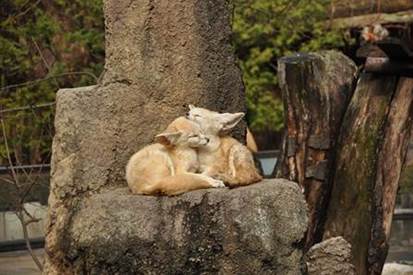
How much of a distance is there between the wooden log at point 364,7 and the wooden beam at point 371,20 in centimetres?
10

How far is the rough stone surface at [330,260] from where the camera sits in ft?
25.2

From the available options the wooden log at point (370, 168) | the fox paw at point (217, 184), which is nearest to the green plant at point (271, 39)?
the wooden log at point (370, 168)

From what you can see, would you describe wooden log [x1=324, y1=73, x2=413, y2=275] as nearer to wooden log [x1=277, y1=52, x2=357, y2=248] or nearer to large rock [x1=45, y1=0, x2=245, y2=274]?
wooden log [x1=277, y1=52, x2=357, y2=248]

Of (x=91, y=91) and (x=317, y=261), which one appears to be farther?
(x=317, y=261)

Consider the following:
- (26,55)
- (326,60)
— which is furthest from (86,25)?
(326,60)

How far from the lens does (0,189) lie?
484 inches

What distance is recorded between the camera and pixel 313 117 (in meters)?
10.6

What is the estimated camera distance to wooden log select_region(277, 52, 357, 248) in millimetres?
10492

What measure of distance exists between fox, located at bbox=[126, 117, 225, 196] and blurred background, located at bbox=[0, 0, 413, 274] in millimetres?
5011

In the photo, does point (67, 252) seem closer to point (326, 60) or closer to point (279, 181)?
point (279, 181)

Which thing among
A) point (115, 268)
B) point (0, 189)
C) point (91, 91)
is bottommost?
point (0, 189)

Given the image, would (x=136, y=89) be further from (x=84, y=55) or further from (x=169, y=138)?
(x=84, y=55)

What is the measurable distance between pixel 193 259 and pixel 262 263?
0.36m

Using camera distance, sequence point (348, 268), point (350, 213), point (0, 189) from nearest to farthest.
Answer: point (348, 268)
point (350, 213)
point (0, 189)
